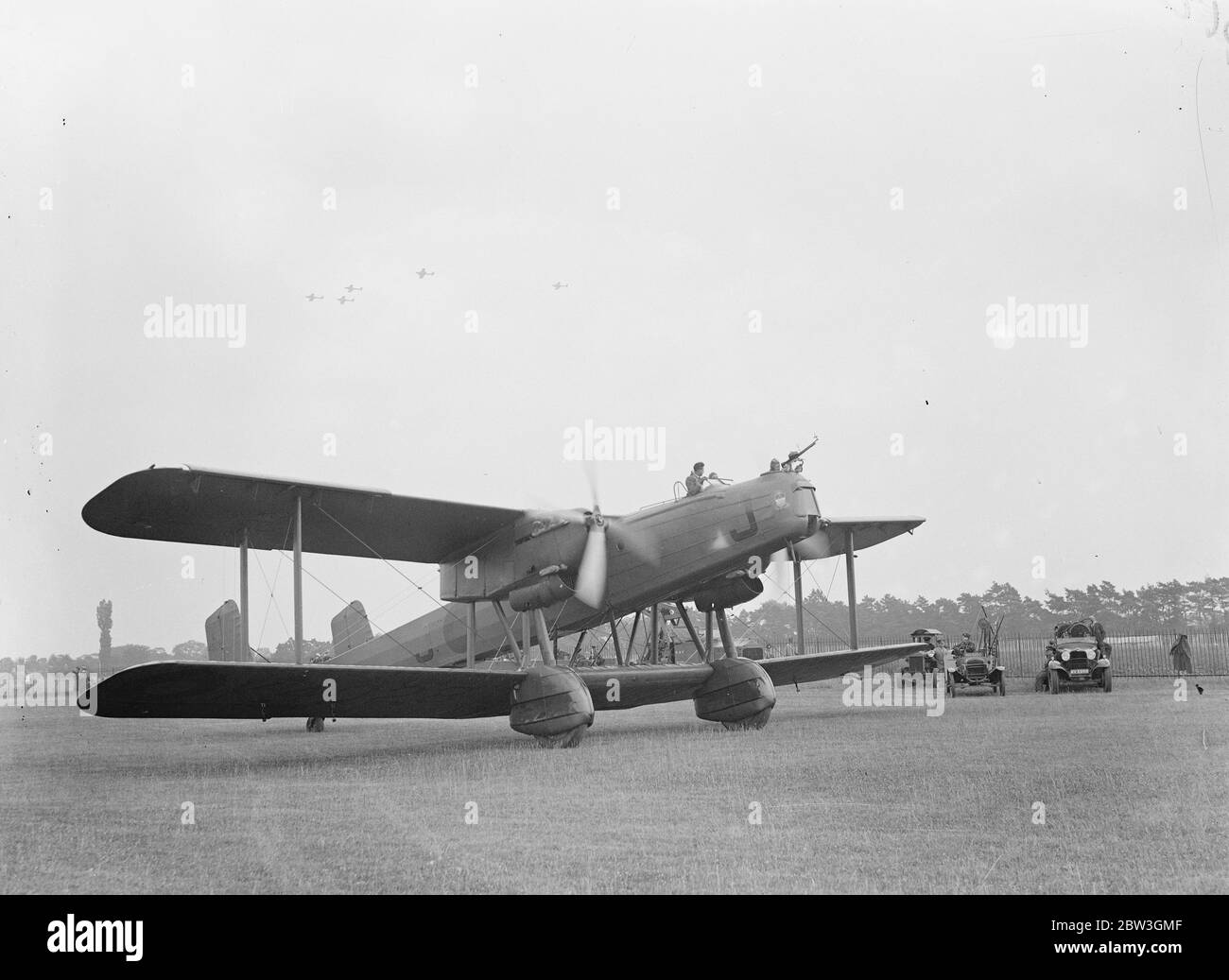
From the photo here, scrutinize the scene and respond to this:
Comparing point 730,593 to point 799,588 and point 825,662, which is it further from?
point 825,662

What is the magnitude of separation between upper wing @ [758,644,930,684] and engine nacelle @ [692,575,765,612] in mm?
2072

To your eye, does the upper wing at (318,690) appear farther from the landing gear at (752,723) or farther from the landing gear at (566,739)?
the landing gear at (752,723)

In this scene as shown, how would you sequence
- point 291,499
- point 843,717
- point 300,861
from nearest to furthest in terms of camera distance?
1. point 300,861
2. point 291,499
3. point 843,717

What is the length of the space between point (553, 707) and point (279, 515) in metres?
4.13

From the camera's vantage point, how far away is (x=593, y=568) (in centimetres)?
1320

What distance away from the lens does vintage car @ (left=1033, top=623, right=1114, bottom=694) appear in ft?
72.4

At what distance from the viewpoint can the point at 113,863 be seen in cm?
608

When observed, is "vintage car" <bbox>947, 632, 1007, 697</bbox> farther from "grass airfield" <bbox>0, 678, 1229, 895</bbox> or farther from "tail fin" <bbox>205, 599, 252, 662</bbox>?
"tail fin" <bbox>205, 599, 252, 662</bbox>

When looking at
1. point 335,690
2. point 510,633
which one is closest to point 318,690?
point 335,690

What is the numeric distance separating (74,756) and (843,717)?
11.3 metres

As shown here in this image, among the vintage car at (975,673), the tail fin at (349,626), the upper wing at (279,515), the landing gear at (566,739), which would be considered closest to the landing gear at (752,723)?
the landing gear at (566,739)
